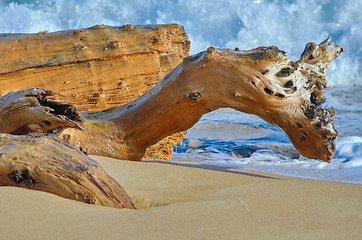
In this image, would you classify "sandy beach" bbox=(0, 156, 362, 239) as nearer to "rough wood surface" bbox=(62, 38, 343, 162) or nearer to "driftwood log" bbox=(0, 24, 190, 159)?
"rough wood surface" bbox=(62, 38, 343, 162)

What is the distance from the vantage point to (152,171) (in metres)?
2.97

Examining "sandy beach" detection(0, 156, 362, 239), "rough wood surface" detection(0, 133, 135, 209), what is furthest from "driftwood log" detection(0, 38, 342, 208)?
"rough wood surface" detection(0, 133, 135, 209)

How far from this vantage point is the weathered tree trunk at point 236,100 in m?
2.95

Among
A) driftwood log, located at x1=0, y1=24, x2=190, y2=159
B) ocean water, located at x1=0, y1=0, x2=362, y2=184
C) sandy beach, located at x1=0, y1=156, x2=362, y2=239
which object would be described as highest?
ocean water, located at x1=0, y1=0, x2=362, y2=184

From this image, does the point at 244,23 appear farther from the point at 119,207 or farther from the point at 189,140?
the point at 119,207

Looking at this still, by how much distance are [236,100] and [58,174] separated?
1.46m

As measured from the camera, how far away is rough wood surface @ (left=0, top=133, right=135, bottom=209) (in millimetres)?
1996

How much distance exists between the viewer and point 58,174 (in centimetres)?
202

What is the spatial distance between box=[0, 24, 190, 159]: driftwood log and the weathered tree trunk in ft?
2.98

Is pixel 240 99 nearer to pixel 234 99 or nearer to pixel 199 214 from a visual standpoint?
pixel 234 99

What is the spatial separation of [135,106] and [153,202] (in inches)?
53.2

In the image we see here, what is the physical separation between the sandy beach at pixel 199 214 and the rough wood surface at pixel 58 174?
0.09 meters

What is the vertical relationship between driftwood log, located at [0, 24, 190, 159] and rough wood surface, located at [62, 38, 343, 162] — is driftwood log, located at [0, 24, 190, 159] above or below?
above

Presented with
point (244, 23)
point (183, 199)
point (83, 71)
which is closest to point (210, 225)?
point (183, 199)
